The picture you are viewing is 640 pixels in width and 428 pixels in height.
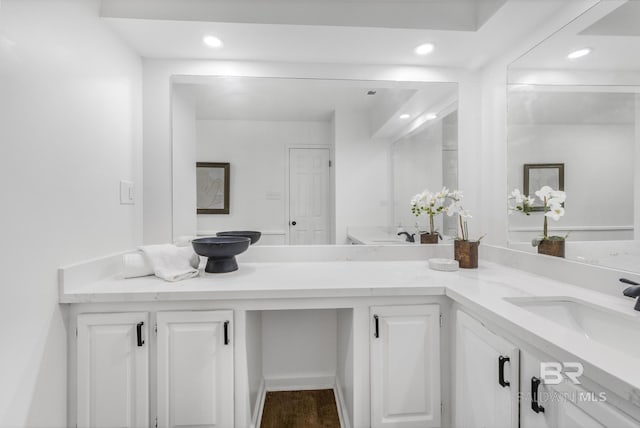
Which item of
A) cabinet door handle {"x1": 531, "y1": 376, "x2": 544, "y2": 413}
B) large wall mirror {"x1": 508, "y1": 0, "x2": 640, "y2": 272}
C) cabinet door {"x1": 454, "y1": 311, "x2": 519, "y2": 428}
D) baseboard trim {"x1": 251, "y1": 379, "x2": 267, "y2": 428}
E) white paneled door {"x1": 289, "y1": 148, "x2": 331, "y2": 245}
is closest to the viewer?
cabinet door handle {"x1": 531, "y1": 376, "x2": 544, "y2": 413}

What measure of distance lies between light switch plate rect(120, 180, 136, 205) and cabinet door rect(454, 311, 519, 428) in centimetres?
181

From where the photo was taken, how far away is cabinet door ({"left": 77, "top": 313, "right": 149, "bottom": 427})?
1229 millimetres

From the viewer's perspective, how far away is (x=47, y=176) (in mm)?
1130

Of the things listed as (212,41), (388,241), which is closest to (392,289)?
(388,241)

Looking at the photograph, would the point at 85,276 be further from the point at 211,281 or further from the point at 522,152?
the point at 522,152

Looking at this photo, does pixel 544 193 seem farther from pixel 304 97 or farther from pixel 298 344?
pixel 298 344

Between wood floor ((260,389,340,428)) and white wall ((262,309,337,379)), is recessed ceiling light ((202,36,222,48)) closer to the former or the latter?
white wall ((262,309,337,379))

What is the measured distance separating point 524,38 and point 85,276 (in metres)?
2.50

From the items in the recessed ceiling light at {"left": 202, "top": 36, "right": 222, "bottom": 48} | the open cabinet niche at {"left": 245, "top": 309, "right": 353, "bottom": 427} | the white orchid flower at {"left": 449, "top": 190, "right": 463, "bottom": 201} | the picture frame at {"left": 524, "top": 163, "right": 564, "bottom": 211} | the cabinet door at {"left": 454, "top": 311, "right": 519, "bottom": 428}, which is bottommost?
the open cabinet niche at {"left": 245, "top": 309, "right": 353, "bottom": 427}

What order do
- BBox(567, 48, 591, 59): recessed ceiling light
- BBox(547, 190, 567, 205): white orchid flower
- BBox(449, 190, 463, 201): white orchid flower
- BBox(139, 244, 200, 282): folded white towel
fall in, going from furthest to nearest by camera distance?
BBox(449, 190, 463, 201): white orchid flower, BBox(139, 244, 200, 282): folded white towel, BBox(547, 190, 567, 205): white orchid flower, BBox(567, 48, 591, 59): recessed ceiling light

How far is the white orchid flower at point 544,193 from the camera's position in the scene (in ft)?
4.57

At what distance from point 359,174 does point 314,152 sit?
33 centimetres

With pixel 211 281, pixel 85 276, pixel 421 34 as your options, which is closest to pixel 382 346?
pixel 211 281

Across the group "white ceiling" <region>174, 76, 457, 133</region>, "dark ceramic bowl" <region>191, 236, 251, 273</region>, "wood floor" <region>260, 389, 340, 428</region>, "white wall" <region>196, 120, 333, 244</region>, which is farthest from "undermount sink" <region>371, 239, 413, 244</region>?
"wood floor" <region>260, 389, 340, 428</region>
